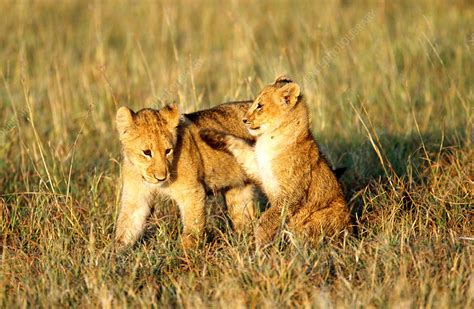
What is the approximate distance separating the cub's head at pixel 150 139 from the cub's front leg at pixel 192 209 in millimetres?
300

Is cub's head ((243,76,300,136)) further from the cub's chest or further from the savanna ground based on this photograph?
the savanna ground

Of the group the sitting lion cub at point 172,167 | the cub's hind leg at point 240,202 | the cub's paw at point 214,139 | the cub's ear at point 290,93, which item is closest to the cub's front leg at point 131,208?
the sitting lion cub at point 172,167

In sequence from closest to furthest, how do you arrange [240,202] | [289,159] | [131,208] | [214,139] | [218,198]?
[131,208] → [289,159] → [214,139] → [240,202] → [218,198]

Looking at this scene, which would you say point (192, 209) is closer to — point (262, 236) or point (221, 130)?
point (262, 236)

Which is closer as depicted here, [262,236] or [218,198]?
[262,236]

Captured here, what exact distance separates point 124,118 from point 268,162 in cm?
135

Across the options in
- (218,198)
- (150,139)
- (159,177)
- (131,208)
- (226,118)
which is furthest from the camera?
(218,198)

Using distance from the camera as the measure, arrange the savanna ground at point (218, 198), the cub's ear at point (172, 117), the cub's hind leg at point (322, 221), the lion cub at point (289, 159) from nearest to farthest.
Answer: the savanna ground at point (218, 198)
the cub's ear at point (172, 117)
the cub's hind leg at point (322, 221)
the lion cub at point (289, 159)

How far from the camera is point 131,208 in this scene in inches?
265

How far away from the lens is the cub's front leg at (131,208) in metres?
6.64

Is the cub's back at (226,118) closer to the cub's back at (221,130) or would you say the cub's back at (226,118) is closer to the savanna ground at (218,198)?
the cub's back at (221,130)

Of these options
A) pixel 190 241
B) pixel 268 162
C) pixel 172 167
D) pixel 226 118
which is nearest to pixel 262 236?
pixel 190 241

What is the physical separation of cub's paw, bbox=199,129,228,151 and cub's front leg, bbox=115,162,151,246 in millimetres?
746

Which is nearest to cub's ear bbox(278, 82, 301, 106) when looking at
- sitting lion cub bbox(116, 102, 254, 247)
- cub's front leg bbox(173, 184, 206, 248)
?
sitting lion cub bbox(116, 102, 254, 247)
